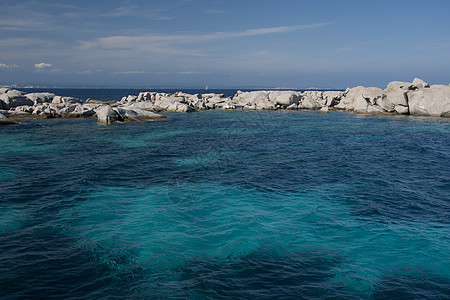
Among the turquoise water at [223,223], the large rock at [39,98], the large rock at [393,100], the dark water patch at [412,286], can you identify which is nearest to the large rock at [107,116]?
the turquoise water at [223,223]

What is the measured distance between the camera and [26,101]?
64.4m

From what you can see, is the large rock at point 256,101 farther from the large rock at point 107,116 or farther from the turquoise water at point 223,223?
the turquoise water at point 223,223

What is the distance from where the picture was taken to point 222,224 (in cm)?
1498

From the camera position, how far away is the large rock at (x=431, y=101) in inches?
2317

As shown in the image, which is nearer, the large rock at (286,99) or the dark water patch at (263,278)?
the dark water patch at (263,278)

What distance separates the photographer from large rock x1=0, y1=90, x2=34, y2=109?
61000mm

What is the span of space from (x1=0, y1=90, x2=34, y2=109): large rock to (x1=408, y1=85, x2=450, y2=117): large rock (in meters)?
79.3

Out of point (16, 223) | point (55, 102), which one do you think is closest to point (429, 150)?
point (16, 223)

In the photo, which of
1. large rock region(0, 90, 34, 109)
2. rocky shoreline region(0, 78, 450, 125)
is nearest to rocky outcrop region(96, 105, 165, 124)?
rocky shoreline region(0, 78, 450, 125)

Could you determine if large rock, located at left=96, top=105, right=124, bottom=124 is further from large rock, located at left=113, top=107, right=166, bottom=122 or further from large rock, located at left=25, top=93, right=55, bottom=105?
large rock, located at left=25, top=93, right=55, bottom=105

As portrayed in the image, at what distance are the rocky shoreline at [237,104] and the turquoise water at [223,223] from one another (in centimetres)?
2676

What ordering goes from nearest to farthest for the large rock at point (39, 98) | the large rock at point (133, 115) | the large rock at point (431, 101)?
1. the large rock at point (133, 115)
2. the large rock at point (431, 101)
3. the large rock at point (39, 98)

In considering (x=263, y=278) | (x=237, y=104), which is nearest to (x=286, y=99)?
(x=237, y=104)

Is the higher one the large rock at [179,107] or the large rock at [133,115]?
the large rock at [179,107]
